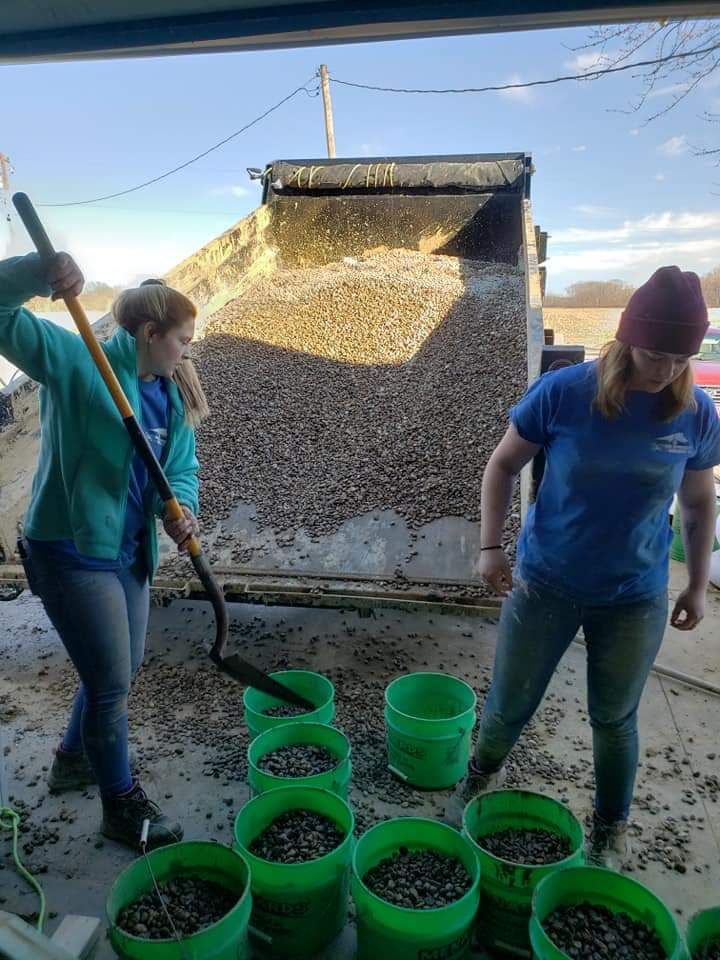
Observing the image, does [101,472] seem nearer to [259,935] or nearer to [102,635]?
[102,635]

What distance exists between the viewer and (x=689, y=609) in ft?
6.76

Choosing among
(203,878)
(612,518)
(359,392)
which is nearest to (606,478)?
(612,518)

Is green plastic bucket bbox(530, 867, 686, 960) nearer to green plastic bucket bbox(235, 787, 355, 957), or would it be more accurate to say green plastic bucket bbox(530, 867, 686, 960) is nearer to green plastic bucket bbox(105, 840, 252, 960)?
green plastic bucket bbox(235, 787, 355, 957)

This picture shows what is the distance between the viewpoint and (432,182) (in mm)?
6711

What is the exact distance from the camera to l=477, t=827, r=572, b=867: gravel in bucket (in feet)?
6.64

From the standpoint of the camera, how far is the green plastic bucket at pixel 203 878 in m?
1.60

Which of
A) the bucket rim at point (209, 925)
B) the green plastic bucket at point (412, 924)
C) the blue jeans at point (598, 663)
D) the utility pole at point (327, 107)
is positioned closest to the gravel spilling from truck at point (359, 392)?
the blue jeans at point (598, 663)

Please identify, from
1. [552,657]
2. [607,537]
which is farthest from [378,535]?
[607,537]

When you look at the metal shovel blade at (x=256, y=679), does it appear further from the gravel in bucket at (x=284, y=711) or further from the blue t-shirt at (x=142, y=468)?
the blue t-shirt at (x=142, y=468)

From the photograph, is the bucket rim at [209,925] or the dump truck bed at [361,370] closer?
the bucket rim at [209,925]

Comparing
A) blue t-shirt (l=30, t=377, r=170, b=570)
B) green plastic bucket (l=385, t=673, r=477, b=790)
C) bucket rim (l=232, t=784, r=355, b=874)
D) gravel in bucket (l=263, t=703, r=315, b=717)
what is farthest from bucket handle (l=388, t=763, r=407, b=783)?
blue t-shirt (l=30, t=377, r=170, b=570)

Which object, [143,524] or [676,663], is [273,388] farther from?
[676,663]

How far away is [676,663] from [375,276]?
4.07m

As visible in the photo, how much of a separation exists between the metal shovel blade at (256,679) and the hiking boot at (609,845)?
110cm
